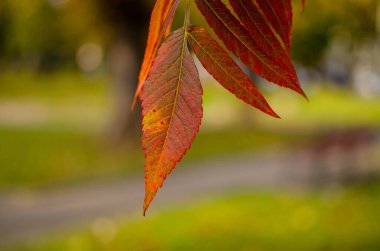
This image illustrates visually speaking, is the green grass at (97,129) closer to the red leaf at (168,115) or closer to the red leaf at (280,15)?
the red leaf at (280,15)

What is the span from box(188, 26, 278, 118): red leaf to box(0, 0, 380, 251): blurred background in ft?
15.1

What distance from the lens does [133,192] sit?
827 centimetres

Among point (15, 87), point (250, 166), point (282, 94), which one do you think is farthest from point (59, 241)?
point (15, 87)

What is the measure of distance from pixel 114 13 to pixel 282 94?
17665 mm

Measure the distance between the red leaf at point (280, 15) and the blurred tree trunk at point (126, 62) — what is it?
10419 mm

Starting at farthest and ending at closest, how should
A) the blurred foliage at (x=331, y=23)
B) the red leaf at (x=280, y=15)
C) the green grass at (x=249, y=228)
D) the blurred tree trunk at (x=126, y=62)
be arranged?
the blurred tree trunk at (x=126, y=62) < the blurred foliage at (x=331, y=23) < the green grass at (x=249, y=228) < the red leaf at (x=280, y=15)

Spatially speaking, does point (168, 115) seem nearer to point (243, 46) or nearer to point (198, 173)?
point (243, 46)

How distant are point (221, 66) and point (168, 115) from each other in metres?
0.09

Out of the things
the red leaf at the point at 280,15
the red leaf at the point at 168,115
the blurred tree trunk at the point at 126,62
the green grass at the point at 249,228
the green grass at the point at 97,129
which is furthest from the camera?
the blurred tree trunk at the point at 126,62

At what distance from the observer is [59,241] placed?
18.9 ft

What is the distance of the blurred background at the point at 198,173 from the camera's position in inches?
231

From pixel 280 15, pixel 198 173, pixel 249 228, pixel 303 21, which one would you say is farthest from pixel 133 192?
pixel 280 15

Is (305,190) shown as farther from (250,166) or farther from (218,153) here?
(218,153)

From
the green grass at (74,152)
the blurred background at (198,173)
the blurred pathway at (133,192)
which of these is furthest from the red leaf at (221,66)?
the green grass at (74,152)
